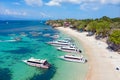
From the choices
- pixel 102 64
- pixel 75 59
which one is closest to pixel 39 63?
pixel 75 59

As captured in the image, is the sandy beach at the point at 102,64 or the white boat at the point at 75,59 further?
the white boat at the point at 75,59

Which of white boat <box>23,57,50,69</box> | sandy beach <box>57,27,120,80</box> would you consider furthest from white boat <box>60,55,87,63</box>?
white boat <box>23,57,50,69</box>

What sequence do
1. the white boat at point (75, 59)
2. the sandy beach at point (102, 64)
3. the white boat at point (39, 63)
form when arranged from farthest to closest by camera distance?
the white boat at point (75, 59) < the white boat at point (39, 63) < the sandy beach at point (102, 64)

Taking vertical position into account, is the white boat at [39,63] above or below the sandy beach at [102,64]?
above

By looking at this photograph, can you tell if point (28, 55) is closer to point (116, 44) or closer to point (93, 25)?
point (116, 44)

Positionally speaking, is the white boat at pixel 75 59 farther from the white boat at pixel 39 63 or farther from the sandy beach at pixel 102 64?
the white boat at pixel 39 63

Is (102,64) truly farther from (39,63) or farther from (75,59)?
(39,63)

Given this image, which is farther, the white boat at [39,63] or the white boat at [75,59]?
the white boat at [75,59]

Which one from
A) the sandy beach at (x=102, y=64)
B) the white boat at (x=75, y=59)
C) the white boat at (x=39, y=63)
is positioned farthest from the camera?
the white boat at (x=75, y=59)

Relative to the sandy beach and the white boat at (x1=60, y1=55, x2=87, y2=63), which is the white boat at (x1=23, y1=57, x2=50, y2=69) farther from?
the sandy beach

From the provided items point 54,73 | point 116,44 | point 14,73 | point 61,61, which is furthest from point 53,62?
point 116,44

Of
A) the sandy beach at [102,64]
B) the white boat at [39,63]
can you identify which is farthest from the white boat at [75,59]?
the white boat at [39,63]
